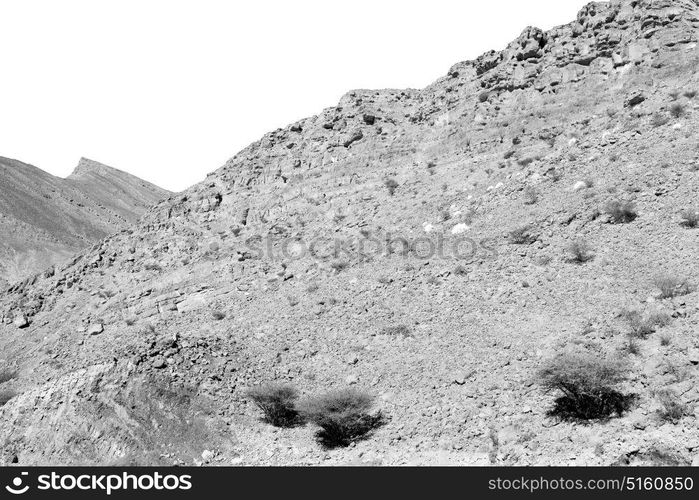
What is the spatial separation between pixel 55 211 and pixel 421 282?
70550mm

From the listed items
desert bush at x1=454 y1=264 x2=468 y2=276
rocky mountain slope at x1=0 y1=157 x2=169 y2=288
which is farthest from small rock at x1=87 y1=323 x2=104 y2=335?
rocky mountain slope at x1=0 y1=157 x2=169 y2=288

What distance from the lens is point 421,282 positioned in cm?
1587

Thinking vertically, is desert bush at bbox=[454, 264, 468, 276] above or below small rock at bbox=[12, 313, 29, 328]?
below

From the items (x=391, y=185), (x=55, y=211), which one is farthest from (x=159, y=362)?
(x=55, y=211)

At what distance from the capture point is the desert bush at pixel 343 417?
10.9 m

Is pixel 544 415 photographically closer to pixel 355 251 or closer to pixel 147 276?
pixel 355 251

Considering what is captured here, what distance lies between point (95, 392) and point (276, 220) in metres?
12.7

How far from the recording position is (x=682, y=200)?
14141mm

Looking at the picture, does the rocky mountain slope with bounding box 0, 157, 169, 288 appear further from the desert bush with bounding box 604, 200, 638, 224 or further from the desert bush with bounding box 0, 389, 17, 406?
the desert bush with bounding box 604, 200, 638, 224

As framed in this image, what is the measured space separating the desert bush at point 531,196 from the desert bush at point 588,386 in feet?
27.7

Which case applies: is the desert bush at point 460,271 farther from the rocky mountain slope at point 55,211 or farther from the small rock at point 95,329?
the rocky mountain slope at point 55,211

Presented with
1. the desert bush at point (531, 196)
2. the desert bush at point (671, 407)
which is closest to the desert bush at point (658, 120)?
the desert bush at point (531, 196)

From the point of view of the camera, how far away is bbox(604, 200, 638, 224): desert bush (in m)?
14.4

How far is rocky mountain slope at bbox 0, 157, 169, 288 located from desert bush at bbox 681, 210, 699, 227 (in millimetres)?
54301
